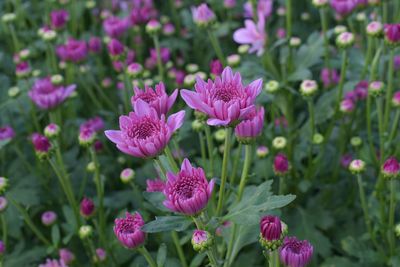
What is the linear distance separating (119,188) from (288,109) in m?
0.86

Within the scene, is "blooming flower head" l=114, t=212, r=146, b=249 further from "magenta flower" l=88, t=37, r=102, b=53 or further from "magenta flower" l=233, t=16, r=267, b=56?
"magenta flower" l=88, t=37, r=102, b=53

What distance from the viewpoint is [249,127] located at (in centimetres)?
149

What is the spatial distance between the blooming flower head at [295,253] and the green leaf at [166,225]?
0.85ft

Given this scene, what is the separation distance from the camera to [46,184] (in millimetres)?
2410

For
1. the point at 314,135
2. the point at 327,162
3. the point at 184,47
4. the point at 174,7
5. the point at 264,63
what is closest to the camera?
the point at 314,135

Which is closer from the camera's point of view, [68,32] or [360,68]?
[360,68]

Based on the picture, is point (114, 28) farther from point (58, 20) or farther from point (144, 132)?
point (144, 132)

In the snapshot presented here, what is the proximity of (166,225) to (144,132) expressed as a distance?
232 millimetres

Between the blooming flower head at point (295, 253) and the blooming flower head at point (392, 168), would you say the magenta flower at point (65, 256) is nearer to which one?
the blooming flower head at point (295, 253)

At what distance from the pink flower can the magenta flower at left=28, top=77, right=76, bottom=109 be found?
4.06 feet

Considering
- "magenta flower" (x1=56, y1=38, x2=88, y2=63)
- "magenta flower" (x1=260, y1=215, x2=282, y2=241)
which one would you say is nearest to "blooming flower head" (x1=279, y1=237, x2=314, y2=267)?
"magenta flower" (x1=260, y1=215, x2=282, y2=241)

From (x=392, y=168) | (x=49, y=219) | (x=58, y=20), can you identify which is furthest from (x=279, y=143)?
(x=58, y=20)

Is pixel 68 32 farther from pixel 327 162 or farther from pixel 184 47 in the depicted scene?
pixel 327 162

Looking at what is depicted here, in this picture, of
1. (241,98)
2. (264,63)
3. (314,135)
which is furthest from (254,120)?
(264,63)
